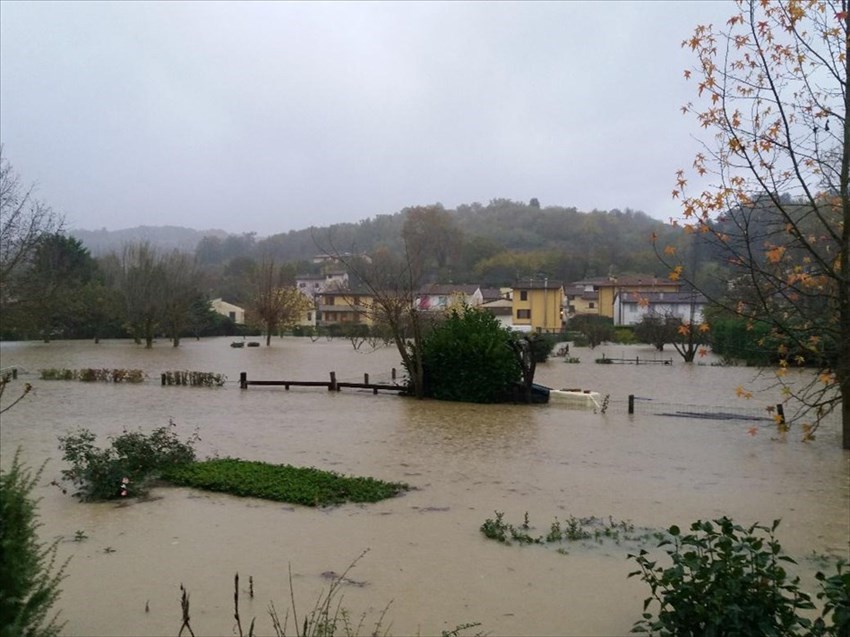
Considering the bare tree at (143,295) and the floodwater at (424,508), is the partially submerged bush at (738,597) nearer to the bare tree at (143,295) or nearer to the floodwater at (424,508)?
the floodwater at (424,508)

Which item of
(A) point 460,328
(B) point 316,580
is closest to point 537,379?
(A) point 460,328

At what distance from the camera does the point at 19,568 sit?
3135 millimetres

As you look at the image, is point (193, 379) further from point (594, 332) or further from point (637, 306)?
point (637, 306)

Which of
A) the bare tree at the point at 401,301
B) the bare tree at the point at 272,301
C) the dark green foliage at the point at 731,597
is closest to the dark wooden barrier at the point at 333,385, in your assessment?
the bare tree at the point at 401,301

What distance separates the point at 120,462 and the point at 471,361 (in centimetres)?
1408

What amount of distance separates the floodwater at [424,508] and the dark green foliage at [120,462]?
29cm

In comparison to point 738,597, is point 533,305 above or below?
above

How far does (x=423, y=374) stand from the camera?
889 inches

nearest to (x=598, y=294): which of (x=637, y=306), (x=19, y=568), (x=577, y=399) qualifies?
(x=637, y=306)

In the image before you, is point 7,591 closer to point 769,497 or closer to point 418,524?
point 418,524

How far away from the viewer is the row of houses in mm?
59344

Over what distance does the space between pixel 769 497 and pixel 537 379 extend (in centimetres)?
1936

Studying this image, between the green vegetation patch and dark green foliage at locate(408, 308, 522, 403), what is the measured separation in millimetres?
12073

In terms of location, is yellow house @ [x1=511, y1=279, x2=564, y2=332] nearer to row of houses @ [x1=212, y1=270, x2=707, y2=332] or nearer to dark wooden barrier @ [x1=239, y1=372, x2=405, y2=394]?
row of houses @ [x1=212, y1=270, x2=707, y2=332]
